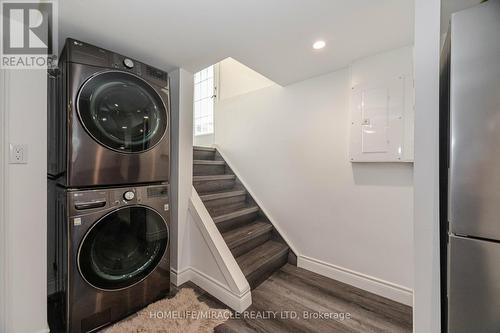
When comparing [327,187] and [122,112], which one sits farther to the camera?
[327,187]

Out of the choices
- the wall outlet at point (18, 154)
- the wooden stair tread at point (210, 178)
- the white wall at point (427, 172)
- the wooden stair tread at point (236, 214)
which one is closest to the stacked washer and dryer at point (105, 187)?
the wall outlet at point (18, 154)

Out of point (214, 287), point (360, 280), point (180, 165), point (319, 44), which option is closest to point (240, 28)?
point (319, 44)

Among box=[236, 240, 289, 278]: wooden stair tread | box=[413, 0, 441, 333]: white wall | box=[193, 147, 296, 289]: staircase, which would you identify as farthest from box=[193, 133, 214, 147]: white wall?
box=[413, 0, 441, 333]: white wall

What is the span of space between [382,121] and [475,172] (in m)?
1.12

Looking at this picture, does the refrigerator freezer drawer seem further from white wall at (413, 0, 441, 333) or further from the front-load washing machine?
the front-load washing machine

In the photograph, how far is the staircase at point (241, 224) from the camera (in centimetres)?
192

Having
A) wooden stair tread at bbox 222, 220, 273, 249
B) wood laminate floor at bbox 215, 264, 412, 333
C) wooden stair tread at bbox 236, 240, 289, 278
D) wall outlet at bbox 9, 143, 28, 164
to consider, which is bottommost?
wood laminate floor at bbox 215, 264, 412, 333

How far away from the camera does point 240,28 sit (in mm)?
1292

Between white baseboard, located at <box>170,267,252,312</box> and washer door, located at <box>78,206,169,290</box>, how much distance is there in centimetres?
42

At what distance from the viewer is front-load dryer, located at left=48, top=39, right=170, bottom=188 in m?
1.16

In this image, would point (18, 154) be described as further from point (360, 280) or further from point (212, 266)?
point (360, 280)

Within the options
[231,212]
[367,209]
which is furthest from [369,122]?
[231,212]

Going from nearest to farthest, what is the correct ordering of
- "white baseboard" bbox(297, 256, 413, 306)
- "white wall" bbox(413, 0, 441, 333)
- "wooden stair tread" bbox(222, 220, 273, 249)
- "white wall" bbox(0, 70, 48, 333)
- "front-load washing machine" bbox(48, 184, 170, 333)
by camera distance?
1. "white wall" bbox(413, 0, 441, 333)
2. "white wall" bbox(0, 70, 48, 333)
3. "front-load washing machine" bbox(48, 184, 170, 333)
4. "white baseboard" bbox(297, 256, 413, 306)
5. "wooden stair tread" bbox(222, 220, 273, 249)

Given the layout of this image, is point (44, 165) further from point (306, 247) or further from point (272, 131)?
point (306, 247)
